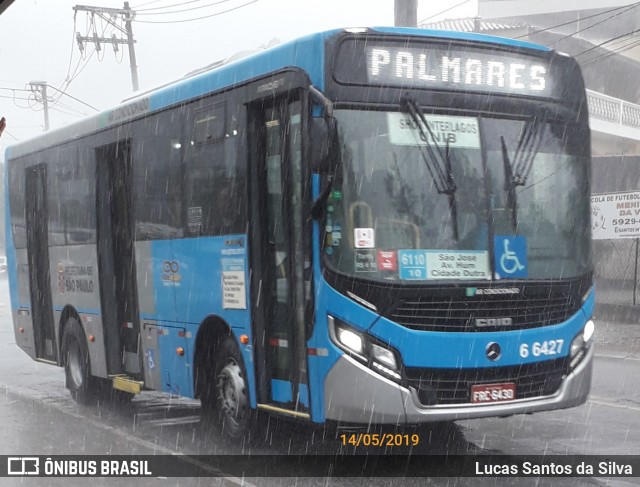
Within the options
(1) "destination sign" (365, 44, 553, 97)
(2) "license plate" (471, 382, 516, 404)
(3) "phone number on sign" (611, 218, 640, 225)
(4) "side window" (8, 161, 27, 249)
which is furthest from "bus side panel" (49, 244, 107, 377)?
(3) "phone number on sign" (611, 218, 640, 225)

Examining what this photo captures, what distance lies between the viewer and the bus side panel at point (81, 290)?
37.4ft

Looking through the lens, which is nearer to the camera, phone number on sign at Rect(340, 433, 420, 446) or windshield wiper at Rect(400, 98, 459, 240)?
windshield wiper at Rect(400, 98, 459, 240)

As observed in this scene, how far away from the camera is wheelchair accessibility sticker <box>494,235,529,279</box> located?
24.2ft

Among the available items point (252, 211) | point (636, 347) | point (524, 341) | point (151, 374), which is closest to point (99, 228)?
point (151, 374)

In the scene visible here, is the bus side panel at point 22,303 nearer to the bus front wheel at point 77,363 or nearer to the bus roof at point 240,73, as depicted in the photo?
the bus front wheel at point 77,363

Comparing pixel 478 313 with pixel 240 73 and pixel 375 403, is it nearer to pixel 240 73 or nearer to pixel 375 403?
pixel 375 403

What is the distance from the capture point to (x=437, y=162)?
7.30 meters

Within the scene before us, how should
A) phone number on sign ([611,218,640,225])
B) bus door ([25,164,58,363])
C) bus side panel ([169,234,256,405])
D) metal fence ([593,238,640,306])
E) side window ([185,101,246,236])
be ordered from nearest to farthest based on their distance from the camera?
bus side panel ([169,234,256,405])
side window ([185,101,246,236])
bus door ([25,164,58,363])
phone number on sign ([611,218,640,225])
metal fence ([593,238,640,306])

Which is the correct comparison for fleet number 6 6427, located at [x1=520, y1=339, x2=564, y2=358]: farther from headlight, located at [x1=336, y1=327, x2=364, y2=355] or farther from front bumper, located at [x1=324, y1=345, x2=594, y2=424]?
headlight, located at [x1=336, y1=327, x2=364, y2=355]

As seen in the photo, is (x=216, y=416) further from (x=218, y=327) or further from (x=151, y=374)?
(x=151, y=374)

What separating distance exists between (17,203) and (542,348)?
8794 millimetres

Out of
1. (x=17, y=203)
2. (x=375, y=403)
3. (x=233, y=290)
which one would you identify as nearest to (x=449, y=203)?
(x=375, y=403)

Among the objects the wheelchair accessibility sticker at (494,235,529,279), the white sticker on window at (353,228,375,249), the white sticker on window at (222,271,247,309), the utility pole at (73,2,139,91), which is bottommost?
the white sticker on window at (222,271,247,309)

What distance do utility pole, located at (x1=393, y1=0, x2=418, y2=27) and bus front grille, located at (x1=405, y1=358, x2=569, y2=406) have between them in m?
9.60
